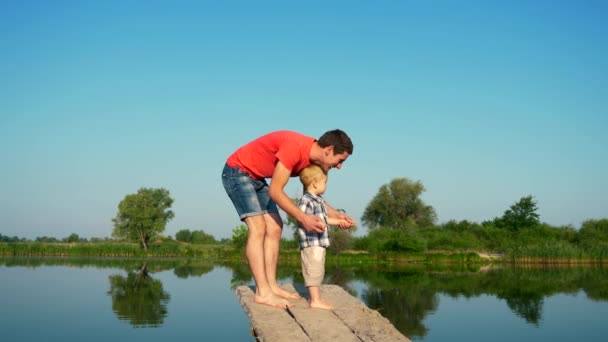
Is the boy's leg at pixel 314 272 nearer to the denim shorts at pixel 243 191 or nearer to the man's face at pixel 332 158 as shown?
the denim shorts at pixel 243 191

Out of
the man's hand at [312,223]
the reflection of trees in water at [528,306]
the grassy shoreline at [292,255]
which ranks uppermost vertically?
the man's hand at [312,223]

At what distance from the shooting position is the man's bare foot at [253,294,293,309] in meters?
4.75

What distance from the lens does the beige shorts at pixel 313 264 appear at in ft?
15.7

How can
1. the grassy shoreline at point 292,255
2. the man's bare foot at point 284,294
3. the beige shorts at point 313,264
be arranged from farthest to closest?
the grassy shoreline at point 292,255 → the man's bare foot at point 284,294 → the beige shorts at point 313,264

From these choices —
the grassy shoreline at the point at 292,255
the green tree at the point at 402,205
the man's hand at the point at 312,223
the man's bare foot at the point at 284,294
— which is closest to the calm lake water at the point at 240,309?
the grassy shoreline at the point at 292,255

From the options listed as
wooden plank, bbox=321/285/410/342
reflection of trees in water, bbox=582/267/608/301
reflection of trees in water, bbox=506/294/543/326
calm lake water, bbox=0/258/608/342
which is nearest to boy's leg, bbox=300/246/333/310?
wooden plank, bbox=321/285/410/342

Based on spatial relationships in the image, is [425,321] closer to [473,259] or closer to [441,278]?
[441,278]

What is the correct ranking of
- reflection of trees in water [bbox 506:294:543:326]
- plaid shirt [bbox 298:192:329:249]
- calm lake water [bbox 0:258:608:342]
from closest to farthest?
1. plaid shirt [bbox 298:192:329:249]
2. calm lake water [bbox 0:258:608:342]
3. reflection of trees in water [bbox 506:294:543:326]

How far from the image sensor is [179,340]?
16.2 metres

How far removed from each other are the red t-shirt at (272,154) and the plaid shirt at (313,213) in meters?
0.23

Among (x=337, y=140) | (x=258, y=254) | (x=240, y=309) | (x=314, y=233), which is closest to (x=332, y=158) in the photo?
(x=337, y=140)

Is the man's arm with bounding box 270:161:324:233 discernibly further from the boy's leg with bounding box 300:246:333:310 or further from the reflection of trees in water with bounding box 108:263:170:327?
the reflection of trees in water with bounding box 108:263:170:327

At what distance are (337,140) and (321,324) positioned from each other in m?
1.34

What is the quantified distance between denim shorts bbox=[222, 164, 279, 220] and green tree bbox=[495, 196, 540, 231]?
47055 millimetres
